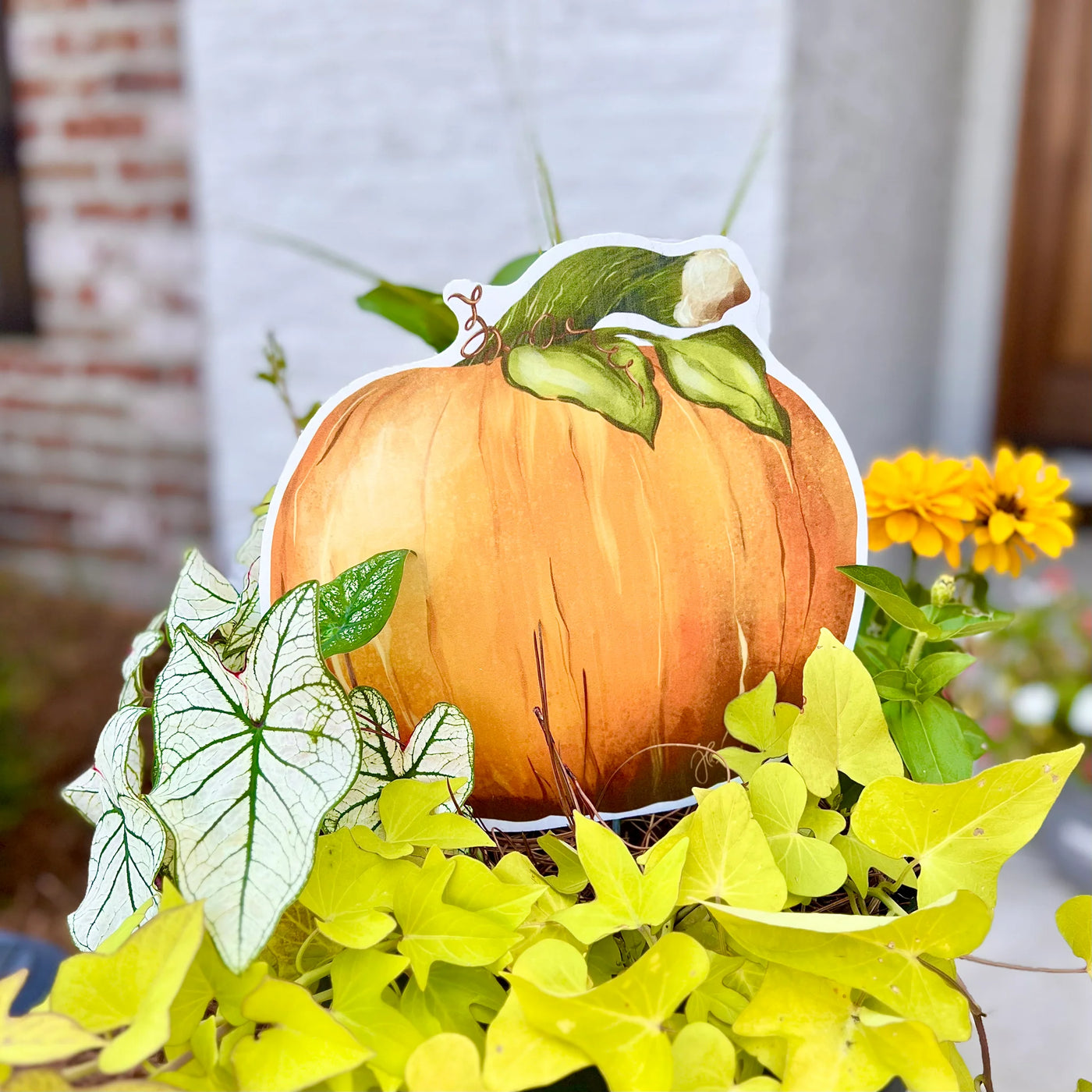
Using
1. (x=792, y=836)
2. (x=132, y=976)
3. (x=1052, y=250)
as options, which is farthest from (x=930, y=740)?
(x=1052, y=250)

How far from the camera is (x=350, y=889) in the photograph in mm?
365

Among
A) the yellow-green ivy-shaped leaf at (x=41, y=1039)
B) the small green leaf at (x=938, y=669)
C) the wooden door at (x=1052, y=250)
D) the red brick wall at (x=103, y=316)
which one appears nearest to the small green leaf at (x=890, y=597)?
the small green leaf at (x=938, y=669)

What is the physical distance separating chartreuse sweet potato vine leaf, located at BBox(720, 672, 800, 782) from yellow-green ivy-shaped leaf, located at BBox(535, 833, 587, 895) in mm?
83

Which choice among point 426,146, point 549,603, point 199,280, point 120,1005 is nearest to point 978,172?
point 426,146

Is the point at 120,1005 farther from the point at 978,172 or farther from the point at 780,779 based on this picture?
the point at 978,172

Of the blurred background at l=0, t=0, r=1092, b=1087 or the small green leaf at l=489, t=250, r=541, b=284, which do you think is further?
the blurred background at l=0, t=0, r=1092, b=1087

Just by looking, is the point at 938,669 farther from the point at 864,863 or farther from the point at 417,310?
the point at 417,310

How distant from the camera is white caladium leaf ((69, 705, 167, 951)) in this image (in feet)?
1.21

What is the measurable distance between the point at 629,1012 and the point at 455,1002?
0.08m

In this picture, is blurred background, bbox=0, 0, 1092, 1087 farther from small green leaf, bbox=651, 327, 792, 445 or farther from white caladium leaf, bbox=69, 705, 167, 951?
white caladium leaf, bbox=69, 705, 167, 951

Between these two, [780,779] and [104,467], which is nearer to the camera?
[780,779]

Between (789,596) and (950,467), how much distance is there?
0.42ft

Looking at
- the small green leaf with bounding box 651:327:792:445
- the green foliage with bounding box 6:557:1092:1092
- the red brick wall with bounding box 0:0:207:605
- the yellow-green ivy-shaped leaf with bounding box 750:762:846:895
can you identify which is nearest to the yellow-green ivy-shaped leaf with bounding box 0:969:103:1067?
the green foliage with bounding box 6:557:1092:1092

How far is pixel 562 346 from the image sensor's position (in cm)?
46
